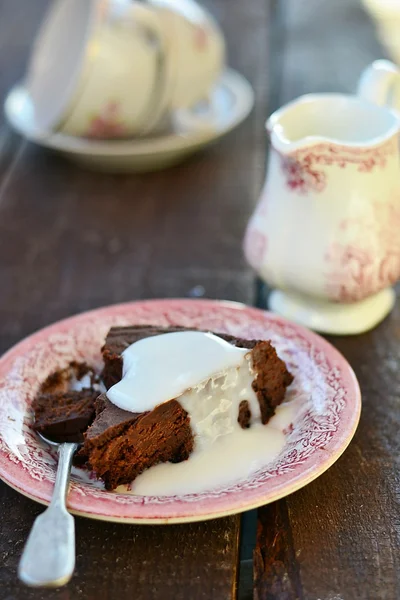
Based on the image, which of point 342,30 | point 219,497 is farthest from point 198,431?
point 342,30

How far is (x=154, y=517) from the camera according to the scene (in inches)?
22.9

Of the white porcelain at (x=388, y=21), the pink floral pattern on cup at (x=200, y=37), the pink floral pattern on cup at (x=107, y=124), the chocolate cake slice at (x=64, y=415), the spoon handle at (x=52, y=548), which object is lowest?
the white porcelain at (x=388, y=21)

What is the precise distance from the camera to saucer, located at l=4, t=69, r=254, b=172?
1265 millimetres

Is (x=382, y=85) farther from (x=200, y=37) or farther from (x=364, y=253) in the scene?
(x=200, y=37)

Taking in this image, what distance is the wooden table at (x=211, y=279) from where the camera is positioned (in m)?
0.60

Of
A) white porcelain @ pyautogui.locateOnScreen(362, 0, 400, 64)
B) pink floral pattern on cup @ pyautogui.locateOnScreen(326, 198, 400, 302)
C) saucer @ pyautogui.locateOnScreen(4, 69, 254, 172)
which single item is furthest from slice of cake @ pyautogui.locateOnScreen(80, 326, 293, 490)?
white porcelain @ pyautogui.locateOnScreen(362, 0, 400, 64)

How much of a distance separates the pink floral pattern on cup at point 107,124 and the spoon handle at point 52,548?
2.59 feet

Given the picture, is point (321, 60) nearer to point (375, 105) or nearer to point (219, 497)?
point (375, 105)

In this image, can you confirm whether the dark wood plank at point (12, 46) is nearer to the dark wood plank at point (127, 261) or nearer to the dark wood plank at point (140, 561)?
the dark wood plank at point (127, 261)

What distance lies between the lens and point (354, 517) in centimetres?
65

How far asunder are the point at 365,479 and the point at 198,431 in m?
0.16

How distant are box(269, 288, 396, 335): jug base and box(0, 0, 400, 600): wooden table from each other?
15 millimetres

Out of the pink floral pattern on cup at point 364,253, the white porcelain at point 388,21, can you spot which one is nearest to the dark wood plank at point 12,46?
the pink floral pattern on cup at point 364,253

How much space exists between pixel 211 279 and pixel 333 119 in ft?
0.86
